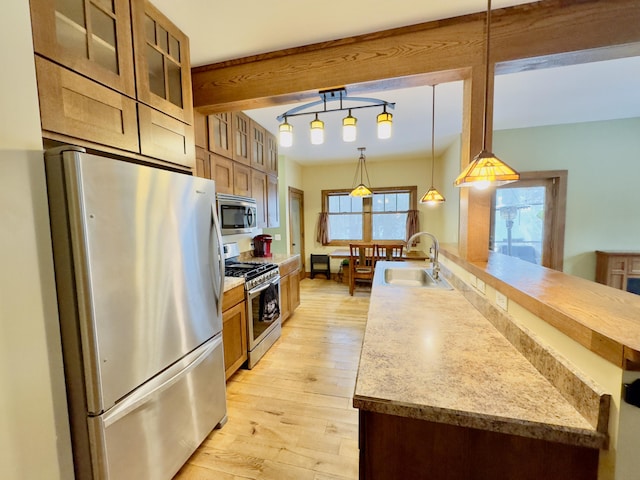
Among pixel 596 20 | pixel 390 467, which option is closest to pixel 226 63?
pixel 596 20

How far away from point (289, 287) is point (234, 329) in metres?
1.39

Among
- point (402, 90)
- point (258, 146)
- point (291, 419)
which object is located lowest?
point (291, 419)

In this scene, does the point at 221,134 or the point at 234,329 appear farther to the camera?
the point at 221,134

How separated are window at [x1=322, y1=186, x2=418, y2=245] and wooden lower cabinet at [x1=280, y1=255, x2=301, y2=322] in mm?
2622

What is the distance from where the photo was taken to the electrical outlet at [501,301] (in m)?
1.27

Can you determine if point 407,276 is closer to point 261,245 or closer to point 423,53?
point 423,53

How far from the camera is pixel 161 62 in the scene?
1.68 metres

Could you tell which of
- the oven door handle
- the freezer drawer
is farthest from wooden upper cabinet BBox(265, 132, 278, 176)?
the freezer drawer

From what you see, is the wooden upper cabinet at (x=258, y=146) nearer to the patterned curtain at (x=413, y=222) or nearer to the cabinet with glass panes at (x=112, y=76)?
the cabinet with glass panes at (x=112, y=76)

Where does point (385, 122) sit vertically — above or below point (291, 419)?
above

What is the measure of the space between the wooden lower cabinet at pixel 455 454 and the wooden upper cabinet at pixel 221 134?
98.8 inches

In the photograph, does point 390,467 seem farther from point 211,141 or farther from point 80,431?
point 211,141

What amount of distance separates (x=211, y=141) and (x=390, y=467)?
2638 millimetres

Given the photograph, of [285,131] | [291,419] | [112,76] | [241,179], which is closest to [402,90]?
[285,131]
